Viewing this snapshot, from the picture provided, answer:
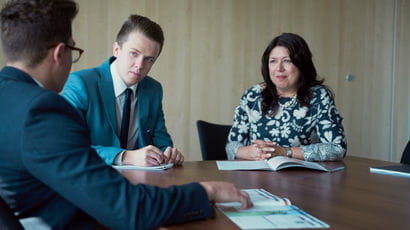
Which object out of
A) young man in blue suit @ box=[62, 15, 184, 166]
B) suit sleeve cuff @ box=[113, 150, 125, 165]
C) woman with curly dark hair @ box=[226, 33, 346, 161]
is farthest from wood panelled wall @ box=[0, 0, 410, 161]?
suit sleeve cuff @ box=[113, 150, 125, 165]

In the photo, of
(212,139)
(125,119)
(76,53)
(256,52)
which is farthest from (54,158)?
(256,52)

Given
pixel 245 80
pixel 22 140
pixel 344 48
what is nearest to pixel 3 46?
pixel 22 140

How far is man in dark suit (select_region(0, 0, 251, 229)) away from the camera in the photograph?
87 centimetres

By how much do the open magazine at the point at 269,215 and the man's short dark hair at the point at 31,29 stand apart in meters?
0.62

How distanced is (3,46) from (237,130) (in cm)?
178

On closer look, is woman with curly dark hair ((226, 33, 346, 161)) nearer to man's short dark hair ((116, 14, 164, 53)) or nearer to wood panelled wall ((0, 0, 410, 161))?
man's short dark hair ((116, 14, 164, 53))

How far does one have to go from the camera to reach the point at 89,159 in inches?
35.0

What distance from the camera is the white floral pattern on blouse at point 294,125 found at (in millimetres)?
2393

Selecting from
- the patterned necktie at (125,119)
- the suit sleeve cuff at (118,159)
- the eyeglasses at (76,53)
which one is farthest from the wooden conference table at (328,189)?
the eyeglasses at (76,53)

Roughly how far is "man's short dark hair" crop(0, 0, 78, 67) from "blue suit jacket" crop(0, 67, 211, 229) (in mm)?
95

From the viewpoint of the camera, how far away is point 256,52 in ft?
12.9

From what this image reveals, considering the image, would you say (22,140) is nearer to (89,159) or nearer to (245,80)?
(89,159)

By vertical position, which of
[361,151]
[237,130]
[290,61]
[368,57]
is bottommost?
[361,151]

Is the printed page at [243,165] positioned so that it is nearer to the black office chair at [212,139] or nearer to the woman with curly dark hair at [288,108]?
the woman with curly dark hair at [288,108]
